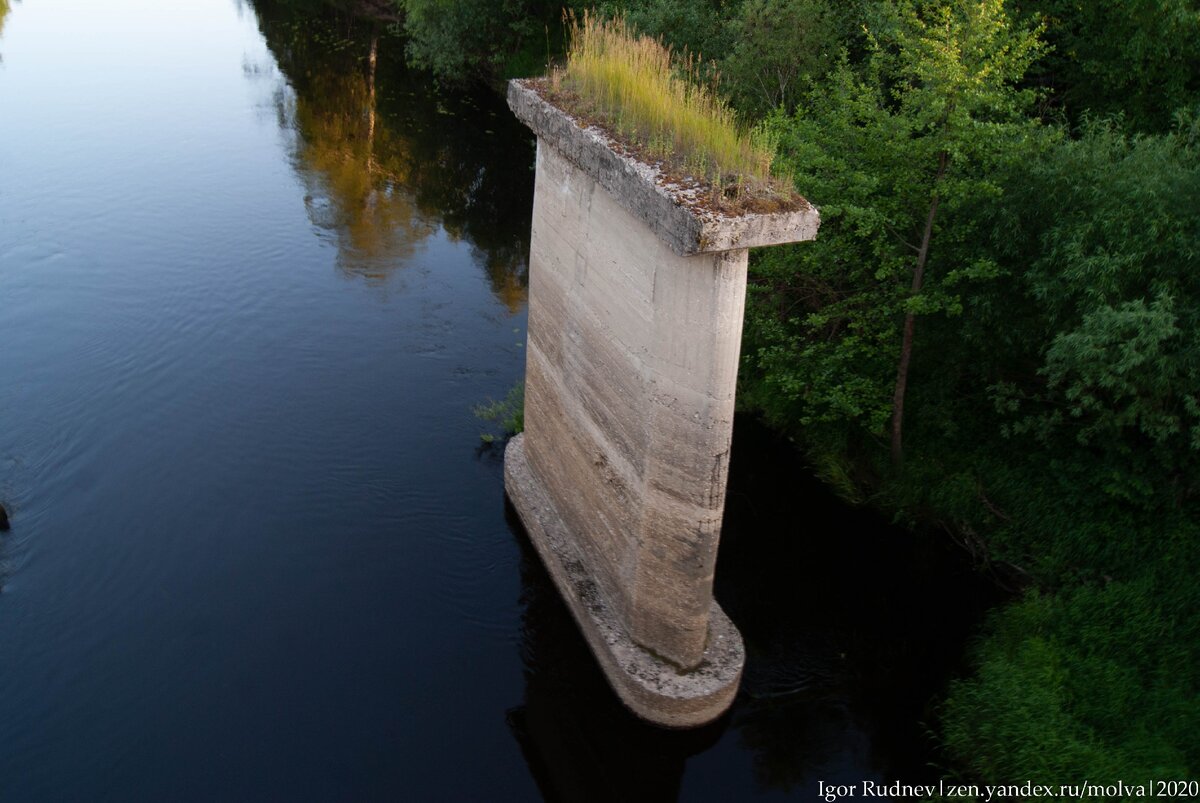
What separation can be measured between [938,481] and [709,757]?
5808mm

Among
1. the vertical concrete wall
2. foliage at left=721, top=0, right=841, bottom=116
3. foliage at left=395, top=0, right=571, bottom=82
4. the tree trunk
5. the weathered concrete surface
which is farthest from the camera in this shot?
foliage at left=395, top=0, right=571, bottom=82

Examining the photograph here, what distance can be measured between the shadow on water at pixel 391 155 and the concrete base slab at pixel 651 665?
30.7 ft

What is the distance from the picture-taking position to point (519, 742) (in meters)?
12.1

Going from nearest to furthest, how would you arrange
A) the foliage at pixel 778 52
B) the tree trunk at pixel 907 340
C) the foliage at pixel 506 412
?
the tree trunk at pixel 907 340
the foliage at pixel 506 412
the foliage at pixel 778 52

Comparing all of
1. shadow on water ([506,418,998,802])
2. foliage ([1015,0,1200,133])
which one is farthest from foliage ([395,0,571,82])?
shadow on water ([506,418,998,802])

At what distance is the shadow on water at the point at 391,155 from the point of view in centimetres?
2394

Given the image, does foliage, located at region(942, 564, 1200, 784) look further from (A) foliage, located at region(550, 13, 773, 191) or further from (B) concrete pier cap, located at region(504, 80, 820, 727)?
(A) foliage, located at region(550, 13, 773, 191)

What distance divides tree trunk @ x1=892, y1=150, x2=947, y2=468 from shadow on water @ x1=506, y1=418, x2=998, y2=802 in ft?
3.96

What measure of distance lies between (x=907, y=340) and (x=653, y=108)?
575cm

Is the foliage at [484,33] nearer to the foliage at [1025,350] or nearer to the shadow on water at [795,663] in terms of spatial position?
the foliage at [1025,350]

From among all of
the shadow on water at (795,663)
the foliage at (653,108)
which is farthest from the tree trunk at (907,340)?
the foliage at (653,108)

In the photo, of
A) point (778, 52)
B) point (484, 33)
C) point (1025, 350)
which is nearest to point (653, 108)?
point (1025, 350)

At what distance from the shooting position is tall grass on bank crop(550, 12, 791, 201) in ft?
33.0

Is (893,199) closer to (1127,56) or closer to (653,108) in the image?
(653,108)
